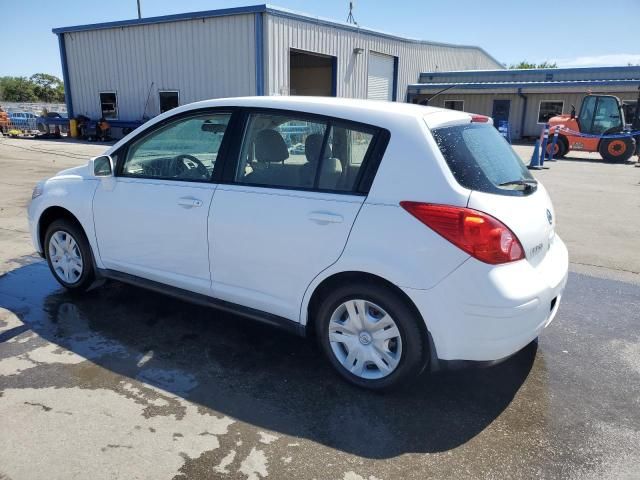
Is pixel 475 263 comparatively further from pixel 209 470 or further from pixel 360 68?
pixel 360 68

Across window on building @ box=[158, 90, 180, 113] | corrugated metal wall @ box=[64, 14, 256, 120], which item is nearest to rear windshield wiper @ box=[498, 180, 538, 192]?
corrugated metal wall @ box=[64, 14, 256, 120]

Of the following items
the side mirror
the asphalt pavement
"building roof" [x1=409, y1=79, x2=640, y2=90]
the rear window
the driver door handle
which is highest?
"building roof" [x1=409, y1=79, x2=640, y2=90]

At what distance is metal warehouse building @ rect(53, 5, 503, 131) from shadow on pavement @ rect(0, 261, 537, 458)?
16.1 metres

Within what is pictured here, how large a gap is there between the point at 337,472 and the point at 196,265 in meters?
1.81

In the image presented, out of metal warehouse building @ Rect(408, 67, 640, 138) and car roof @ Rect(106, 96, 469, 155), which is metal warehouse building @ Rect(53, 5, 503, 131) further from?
car roof @ Rect(106, 96, 469, 155)

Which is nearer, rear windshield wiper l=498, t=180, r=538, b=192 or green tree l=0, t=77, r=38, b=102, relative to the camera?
rear windshield wiper l=498, t=180, r=538, b=192

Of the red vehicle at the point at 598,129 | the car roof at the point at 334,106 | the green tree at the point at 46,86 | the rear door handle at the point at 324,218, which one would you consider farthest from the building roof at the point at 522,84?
the green tree at the point at 46,86

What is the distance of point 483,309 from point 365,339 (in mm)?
760

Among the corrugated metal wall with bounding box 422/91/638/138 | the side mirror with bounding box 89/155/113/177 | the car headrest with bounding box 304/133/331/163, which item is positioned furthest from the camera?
the corrugated metal wall with bounding box 422/91/638/138

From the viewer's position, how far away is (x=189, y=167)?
12.3 feet

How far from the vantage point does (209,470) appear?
2455 millimetres

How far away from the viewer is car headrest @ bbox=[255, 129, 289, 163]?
3438 millimetres

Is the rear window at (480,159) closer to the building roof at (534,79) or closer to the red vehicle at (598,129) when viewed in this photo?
the red vehicle at (598,129)

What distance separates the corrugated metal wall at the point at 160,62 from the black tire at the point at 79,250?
1604cm
